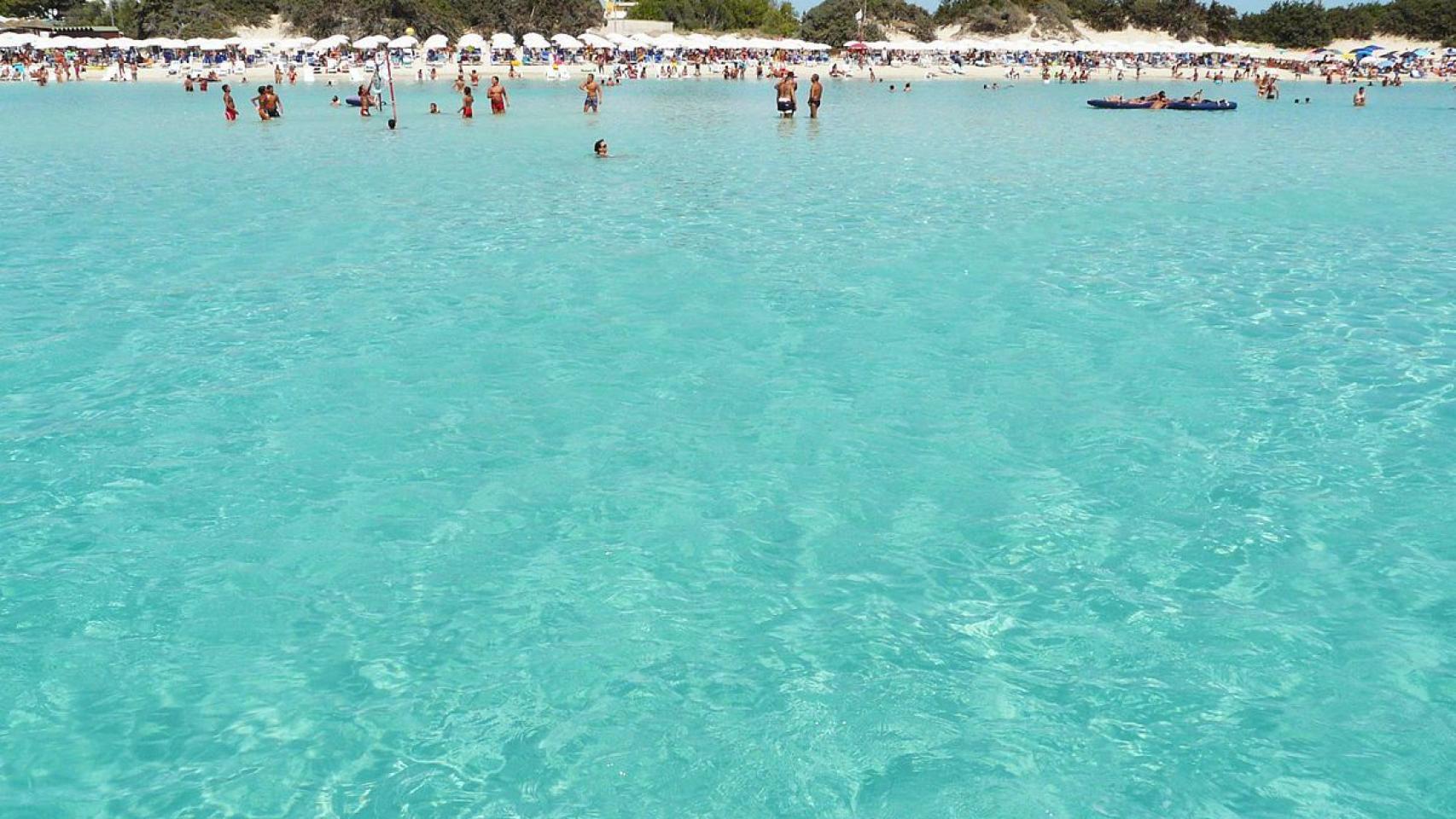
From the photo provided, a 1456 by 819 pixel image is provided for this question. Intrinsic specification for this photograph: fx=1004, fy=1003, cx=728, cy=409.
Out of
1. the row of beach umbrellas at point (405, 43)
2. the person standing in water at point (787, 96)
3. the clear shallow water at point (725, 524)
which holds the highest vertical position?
the row of beach umbrellas at point (405, 43)

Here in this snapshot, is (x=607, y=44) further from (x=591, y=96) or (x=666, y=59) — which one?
(x=591, y=96)

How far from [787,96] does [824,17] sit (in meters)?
58.7

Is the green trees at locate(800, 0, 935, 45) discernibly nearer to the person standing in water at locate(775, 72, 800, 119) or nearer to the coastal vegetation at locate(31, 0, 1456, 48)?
the coastal vegetation at locate(31, 0, 1456, 48)

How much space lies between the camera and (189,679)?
17.7ft

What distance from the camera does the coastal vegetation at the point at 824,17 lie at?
71.1m

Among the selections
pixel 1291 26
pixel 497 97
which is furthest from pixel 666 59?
pixel 1291 26

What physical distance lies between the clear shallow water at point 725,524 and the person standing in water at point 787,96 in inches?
806

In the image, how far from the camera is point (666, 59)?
69.2m

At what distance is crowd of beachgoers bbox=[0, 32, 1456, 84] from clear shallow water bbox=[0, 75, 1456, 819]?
147 feet

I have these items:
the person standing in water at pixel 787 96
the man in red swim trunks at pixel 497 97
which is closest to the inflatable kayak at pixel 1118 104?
the person standing in water at pixel 787 96

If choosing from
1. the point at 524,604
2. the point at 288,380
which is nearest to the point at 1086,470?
the point at 524,604

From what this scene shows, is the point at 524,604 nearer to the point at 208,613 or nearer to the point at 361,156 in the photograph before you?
the point at 208,613

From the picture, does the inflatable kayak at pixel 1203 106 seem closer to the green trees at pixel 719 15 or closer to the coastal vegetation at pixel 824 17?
the coastal vegetation at pixel 824 17

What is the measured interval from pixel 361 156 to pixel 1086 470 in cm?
2257
